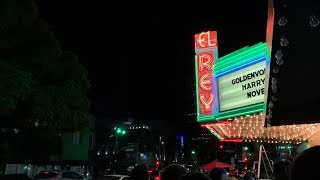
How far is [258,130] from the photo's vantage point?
1798cm

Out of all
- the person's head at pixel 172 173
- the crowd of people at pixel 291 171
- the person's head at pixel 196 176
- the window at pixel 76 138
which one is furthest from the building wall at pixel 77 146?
the person's head at pixel 196 176

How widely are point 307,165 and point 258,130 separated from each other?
1655 centimetres

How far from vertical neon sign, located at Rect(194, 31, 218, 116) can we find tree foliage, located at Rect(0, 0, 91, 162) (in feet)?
19.1

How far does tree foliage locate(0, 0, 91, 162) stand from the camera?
10766 millimetres

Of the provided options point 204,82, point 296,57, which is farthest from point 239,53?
point 296,57

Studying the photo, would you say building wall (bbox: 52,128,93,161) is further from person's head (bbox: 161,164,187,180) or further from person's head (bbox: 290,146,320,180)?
person's head (bbox: 290,146,320,180)

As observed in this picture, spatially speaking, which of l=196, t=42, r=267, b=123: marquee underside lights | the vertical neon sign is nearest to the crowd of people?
l=196, t=42, r=267, b=123: marquee underside lights

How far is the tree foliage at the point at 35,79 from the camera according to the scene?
10.8 m

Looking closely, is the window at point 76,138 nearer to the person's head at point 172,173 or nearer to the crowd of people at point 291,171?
the crowd of people at point 291,171

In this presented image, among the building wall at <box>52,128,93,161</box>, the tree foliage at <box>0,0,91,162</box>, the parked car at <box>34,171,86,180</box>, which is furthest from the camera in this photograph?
the building wall at <box>52,128,93,161</box>

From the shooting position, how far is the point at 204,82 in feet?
57.1

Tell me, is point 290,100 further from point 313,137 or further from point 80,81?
point 313,137

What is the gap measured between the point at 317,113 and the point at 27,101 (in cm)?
870

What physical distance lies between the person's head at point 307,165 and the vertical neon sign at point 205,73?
1499 centimetres
